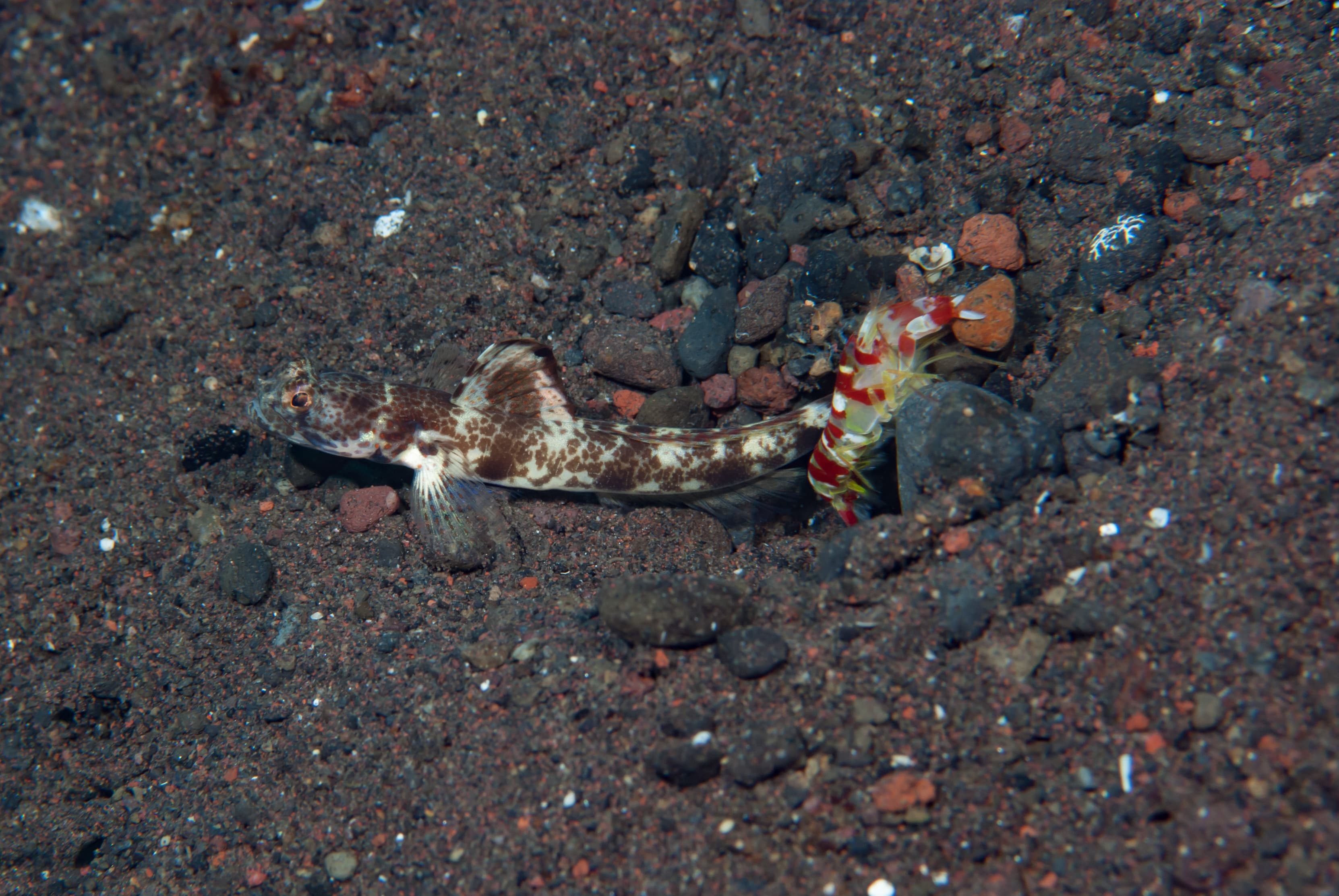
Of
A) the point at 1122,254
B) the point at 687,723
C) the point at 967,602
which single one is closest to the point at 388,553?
the point at 687,723

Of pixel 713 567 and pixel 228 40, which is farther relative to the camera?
pixel 228 40

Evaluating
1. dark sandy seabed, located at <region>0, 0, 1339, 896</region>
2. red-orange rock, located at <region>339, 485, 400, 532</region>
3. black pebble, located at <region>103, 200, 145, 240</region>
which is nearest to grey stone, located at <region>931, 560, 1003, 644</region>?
dark sandy seabed, located at <region>0, 0, 1339, 896</region>

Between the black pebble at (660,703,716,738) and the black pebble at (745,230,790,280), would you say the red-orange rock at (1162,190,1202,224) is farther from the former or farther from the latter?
the black pebble at (660,703,716,738)

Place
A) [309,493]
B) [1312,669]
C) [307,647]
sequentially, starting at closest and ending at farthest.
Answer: [1312,669]
[307,647]
[309,493]

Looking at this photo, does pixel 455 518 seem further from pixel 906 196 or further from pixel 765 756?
pixel 906 196

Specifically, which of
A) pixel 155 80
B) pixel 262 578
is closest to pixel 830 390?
pixel 262 578

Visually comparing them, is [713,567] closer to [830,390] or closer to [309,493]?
[830,390]

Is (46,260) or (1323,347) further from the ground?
(46,260)
